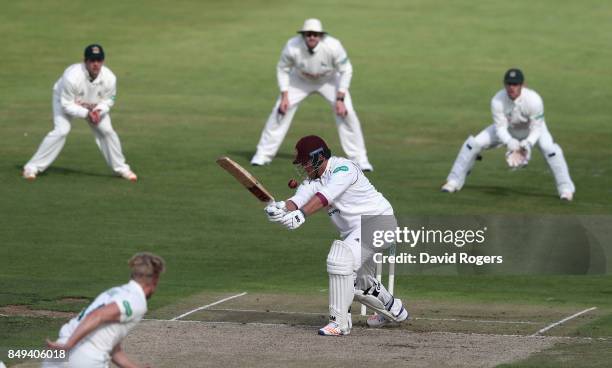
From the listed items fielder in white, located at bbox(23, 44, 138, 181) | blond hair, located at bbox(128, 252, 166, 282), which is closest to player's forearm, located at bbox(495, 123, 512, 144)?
fielder in white, located at bbox(23, 44, 138, 181)

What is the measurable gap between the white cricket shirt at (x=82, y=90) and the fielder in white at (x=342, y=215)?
825 centimetres

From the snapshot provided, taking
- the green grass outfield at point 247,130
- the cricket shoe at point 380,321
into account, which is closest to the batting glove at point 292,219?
the cricket shoe at point 380,321

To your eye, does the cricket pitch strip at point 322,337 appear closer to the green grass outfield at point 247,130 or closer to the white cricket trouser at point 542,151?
the green grass outfield at point 247,130

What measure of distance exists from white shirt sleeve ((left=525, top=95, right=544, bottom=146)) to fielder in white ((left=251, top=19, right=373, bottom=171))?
3.24 m

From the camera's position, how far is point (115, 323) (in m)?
8.97

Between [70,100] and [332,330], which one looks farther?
[70,100]

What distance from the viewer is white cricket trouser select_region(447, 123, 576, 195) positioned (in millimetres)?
20391

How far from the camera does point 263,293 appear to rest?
598 inches

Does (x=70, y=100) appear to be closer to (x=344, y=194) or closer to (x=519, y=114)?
(x=519, y=114)

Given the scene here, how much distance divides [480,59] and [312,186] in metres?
20.6

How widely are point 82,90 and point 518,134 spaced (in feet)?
22.3

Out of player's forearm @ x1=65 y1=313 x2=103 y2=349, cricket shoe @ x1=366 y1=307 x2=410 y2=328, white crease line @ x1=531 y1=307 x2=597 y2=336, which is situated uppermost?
player's forearm @ x1=65 y1=313 x2=103 y2=349

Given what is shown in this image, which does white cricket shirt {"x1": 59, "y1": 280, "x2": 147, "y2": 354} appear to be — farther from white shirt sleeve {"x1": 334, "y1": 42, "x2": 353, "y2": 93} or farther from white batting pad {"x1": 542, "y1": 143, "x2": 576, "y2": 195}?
white shirt sleeve {"x1": 334, "y1": 42, "x2": 353, "y2": 93}

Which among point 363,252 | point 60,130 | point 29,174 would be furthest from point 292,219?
point 29,174
